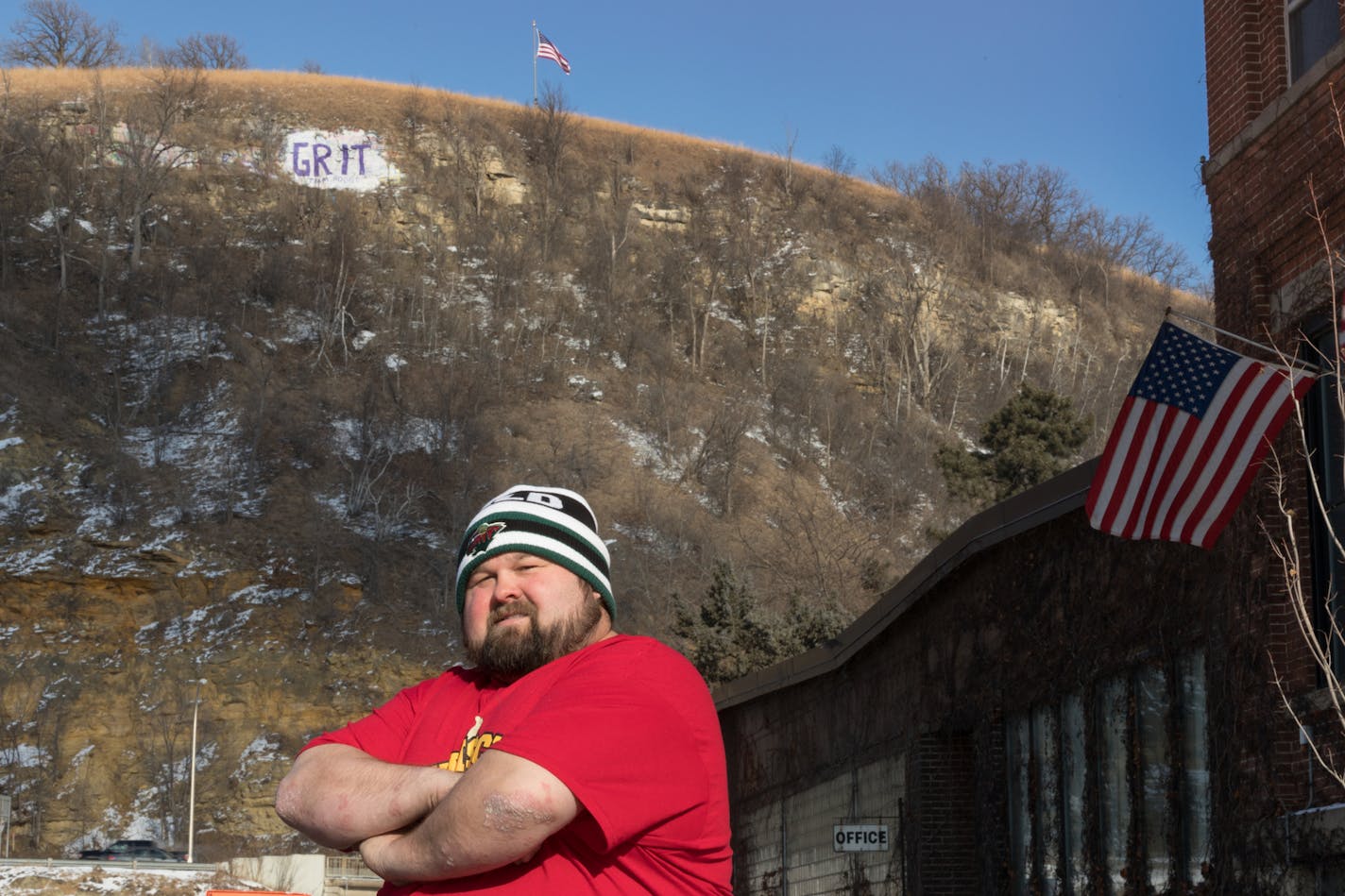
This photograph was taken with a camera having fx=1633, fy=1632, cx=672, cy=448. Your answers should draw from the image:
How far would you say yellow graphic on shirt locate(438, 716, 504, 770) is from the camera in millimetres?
3145

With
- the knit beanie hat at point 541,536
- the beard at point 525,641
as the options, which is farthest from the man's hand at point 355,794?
the knit beanie hat at point 541,536

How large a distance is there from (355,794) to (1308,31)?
10781 mm

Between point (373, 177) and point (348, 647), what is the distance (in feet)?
109

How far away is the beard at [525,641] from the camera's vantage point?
3.34 m

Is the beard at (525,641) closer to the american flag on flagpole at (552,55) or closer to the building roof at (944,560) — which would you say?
the building roof at (944,560)

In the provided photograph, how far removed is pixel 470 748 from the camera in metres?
3.21

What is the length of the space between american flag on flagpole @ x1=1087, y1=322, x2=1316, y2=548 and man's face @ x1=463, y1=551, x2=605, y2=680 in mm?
7066

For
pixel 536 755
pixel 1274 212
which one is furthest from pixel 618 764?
pixel 1274 212

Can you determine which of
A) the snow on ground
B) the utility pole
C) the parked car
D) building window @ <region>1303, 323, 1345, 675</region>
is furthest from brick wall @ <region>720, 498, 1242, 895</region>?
the parked car

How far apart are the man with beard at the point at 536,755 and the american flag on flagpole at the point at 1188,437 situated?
7.03 meters

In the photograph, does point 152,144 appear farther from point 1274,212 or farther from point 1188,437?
point 1188,437

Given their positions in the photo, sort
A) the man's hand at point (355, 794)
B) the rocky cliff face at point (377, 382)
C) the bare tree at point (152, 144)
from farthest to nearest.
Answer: the bare tree at point (152, 144), the rocky cliff face at point (377, 382), the man's hand at point (355, 794)

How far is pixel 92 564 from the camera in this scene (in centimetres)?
5366

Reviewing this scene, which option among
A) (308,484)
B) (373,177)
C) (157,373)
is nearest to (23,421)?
(157,373)
